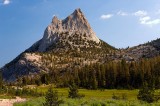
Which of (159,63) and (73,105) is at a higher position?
(159,63)

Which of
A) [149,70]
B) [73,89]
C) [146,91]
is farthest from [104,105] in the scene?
[149,70]

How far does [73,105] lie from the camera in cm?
4634

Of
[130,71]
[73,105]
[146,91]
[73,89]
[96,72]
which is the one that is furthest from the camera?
[96,72]

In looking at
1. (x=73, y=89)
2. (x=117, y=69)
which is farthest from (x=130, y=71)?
(x=73, y=89)

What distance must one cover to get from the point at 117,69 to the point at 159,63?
1939cm

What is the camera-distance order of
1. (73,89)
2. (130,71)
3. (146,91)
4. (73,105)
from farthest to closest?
1. (130,71)
2. (73,89)
3. (146,91)
4. (73,105)

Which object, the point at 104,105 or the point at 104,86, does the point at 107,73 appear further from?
the point at 104,105

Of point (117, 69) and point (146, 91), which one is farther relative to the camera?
point (117, 69)

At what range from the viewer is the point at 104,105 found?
46375 millimetres

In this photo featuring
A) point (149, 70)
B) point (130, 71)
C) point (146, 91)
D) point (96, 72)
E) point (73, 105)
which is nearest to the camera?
point (73, 105)

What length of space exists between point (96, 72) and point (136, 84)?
26.6 metres

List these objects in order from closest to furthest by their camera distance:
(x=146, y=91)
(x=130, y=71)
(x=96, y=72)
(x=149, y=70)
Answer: (x=146, y=91) → (x=149, y=70) → (x=130, y=71) → (x=96, y=72)

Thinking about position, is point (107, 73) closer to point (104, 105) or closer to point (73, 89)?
point (73, 89)

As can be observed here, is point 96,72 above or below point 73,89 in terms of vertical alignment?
above
